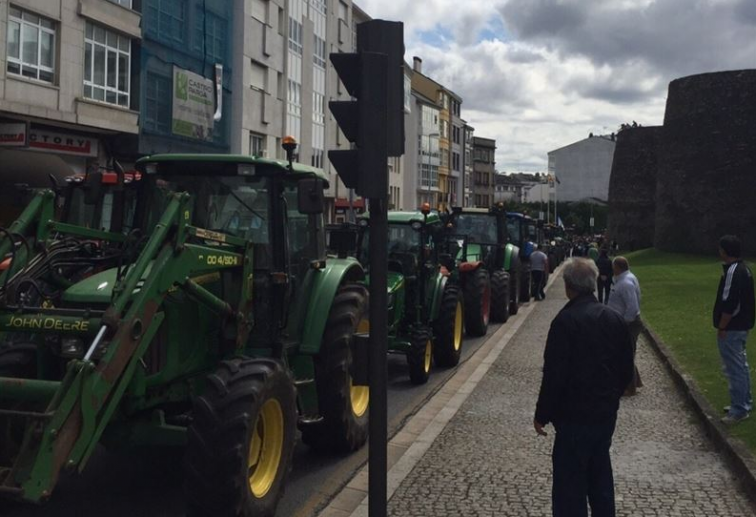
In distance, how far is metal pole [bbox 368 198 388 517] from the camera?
204 inches

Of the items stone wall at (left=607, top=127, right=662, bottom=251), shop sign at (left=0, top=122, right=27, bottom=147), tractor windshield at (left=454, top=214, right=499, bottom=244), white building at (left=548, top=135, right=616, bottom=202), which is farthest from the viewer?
white building at (left=548, top=135, right=616, bottom=202)

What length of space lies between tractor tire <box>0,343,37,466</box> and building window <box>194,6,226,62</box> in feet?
87.2

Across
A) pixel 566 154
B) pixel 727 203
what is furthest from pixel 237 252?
pixel 566 154

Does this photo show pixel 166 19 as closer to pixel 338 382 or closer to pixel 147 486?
pixel 338 382

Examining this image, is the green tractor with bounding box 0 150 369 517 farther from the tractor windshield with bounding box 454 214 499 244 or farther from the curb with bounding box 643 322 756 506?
the tractor windshield with bounding box 454 214 499 244

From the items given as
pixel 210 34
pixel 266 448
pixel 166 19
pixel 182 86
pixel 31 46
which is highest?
pixel 210 34

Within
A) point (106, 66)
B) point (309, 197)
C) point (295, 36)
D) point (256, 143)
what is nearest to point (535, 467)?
point (309, 197)

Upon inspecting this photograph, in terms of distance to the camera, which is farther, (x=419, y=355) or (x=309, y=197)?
(x=419, y=355)

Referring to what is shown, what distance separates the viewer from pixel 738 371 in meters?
8.67

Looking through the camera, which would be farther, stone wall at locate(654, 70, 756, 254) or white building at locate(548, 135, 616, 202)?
white building at locate(548, 135, 616, 202)

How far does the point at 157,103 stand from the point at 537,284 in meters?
13.2

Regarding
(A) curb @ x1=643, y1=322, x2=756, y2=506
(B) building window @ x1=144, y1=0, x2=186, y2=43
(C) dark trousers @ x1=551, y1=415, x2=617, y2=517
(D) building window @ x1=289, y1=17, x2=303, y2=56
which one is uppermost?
(D) building window @ x1=289, y1=17, x2=303, y2=56

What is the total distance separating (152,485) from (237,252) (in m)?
2.00

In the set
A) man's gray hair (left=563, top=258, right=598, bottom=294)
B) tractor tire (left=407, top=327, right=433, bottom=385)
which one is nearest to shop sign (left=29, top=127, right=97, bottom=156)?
tractor tire (left=407, top=327, right=433, bottom=385)
